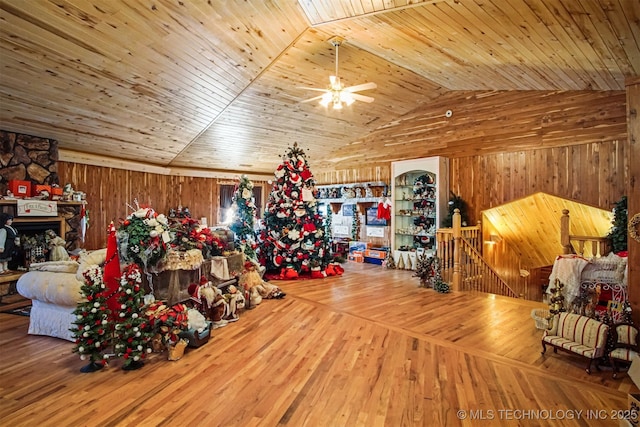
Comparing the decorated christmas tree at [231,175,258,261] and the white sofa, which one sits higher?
the decorated christmas tree at [231,175,258,261]

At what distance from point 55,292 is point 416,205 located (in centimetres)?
696

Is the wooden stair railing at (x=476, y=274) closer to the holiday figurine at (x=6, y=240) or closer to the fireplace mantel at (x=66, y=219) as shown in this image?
the fireplace mantel at (x=66, y=219)

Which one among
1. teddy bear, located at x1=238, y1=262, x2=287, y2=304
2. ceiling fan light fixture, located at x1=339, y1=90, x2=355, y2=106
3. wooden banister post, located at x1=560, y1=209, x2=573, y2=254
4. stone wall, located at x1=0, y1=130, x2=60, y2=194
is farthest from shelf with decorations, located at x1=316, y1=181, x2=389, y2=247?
stone wall, located at x1=0, y1=130, x2=60, y2=194

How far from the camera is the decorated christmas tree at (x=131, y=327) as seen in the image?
3062 mm

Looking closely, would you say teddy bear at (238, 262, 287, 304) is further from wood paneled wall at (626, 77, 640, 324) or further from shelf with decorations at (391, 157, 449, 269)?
wood paneled wall at (626, 77, 640, 324)

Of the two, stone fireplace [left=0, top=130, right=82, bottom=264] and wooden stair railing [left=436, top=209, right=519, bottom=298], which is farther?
wooden stair railing [left=436, top=209, right=519, bottom=298]

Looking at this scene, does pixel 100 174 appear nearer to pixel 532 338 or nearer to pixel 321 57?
pixel 321 57

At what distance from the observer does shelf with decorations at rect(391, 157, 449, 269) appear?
7570mm

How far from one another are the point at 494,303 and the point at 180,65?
18.7ft

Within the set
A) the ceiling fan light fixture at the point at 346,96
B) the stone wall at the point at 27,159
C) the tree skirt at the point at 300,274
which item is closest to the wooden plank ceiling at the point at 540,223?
the tree skirt at the point at 300,274

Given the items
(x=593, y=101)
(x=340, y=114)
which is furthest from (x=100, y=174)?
(x=593, y=101)

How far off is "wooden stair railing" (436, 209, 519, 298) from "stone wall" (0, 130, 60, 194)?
277 inches

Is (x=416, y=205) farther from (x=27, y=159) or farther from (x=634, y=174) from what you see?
(x=27, y=159)

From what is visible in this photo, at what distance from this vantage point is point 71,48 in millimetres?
3965
